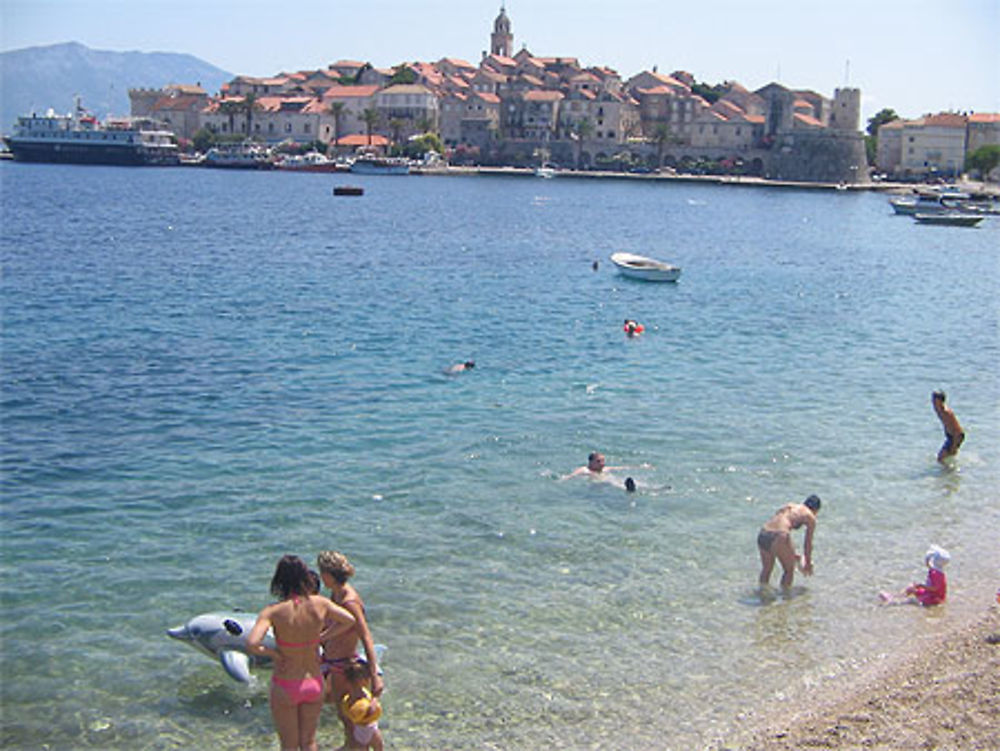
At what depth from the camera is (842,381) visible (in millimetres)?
27578

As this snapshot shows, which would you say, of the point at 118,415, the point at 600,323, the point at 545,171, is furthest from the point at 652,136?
the point at 118,415

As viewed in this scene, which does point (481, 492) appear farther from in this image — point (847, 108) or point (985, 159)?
point (847, 108)

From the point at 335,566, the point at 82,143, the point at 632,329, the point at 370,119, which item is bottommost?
the point at 632,329

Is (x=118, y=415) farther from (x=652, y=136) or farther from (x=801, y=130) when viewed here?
(x=652, y=136)

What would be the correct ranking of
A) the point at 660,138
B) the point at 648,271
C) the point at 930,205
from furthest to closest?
the point at 660,138 < the point at 930,205 < the point at 648,271

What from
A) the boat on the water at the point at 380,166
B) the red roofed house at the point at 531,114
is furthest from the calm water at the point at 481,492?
the red roofed house at the point at 531,114

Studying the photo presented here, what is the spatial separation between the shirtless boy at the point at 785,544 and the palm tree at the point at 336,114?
179m

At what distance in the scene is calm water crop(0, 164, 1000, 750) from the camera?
1124cm

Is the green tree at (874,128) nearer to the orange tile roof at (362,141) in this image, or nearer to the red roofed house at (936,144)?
the red roofed house at (936,144)

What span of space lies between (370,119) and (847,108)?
251 ft

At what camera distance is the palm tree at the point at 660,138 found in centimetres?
17062

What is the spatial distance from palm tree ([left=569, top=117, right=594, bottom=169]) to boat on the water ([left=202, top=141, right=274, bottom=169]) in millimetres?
50766

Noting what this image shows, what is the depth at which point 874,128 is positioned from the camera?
191875mm

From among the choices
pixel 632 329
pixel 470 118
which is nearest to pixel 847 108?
pixel 470 118
